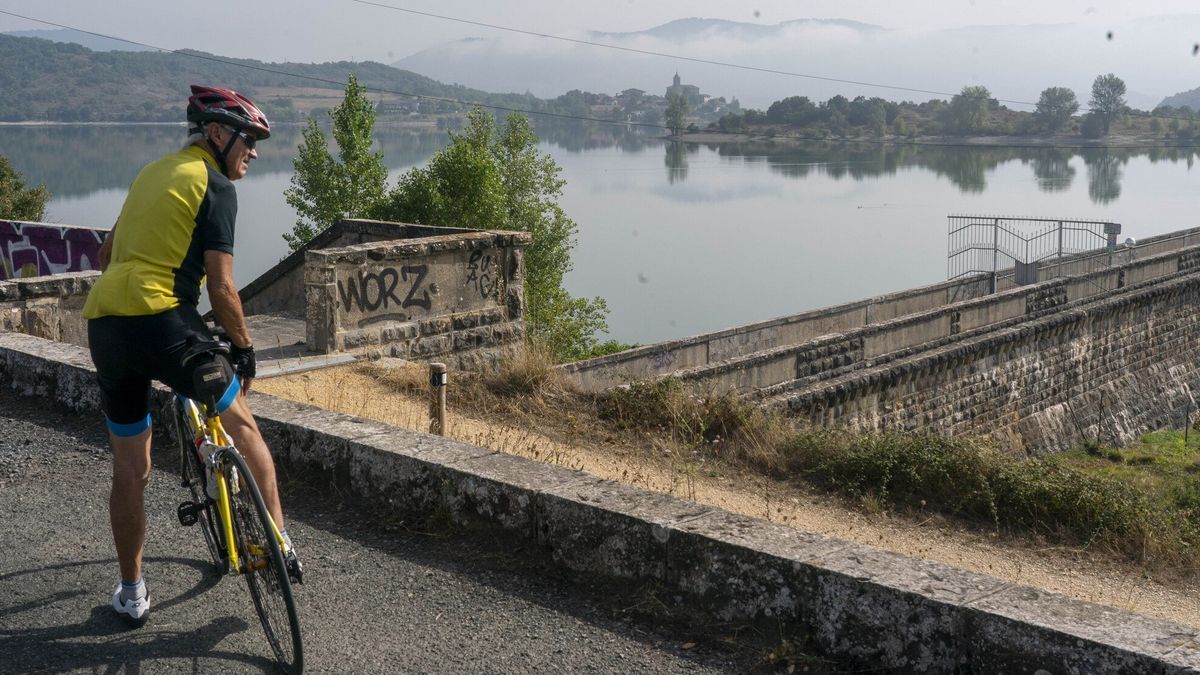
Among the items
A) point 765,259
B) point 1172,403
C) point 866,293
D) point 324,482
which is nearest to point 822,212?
point 765,259

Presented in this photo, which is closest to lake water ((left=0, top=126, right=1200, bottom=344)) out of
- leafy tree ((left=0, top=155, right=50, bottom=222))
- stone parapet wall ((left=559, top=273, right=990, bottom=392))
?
leafy tree ((left=0, top=155, right=50, bottom=222))

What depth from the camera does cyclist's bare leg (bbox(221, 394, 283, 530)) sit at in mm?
3801

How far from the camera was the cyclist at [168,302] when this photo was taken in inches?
144

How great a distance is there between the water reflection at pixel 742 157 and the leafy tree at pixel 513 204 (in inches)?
1950

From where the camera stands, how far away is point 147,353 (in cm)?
366

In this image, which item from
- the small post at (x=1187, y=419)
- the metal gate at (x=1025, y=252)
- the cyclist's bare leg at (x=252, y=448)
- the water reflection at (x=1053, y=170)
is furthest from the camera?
the water reflection at (x=1053, y=170)

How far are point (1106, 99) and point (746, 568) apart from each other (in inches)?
4277

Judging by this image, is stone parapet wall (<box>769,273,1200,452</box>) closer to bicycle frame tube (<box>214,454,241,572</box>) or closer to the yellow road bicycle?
the yellow road bicycle

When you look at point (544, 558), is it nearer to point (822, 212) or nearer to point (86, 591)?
point (86, 591)

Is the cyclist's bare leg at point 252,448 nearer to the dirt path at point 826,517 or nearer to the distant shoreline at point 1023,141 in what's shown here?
the dirt path at point 826,517

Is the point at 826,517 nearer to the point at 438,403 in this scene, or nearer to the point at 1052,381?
the point at 438,403

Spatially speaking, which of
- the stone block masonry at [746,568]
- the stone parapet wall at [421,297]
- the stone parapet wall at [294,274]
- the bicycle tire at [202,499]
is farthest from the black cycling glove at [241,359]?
the stone parapet wall at [294,274]

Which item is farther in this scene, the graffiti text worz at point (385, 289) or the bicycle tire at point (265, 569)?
the graffiti text worz at point (385, 289)

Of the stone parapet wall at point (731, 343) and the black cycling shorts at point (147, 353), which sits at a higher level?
the black cycling shorts at point (147, 353)
